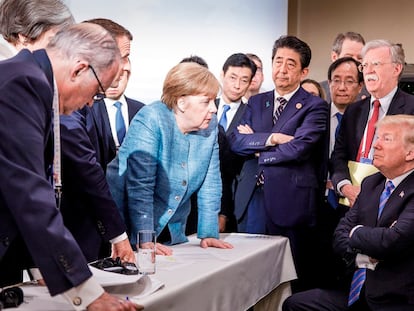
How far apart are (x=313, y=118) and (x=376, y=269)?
0.93m

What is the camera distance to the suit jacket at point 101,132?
7.95 feet

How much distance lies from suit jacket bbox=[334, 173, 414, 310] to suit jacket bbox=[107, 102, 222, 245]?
2.10 feet

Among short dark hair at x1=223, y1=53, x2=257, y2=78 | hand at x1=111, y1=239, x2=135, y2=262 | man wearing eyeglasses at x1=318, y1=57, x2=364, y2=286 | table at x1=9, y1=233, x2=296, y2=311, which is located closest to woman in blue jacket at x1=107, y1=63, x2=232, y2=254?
table at x1=9, y1=233, x2=296, y2=311

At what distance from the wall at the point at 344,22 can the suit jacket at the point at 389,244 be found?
146 inches

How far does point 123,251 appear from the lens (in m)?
2.02

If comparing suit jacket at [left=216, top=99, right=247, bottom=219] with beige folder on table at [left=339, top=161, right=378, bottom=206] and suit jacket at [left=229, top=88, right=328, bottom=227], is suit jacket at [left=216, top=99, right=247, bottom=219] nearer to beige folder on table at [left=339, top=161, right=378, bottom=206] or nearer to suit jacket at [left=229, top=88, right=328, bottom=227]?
suit jacket at [left=229, top=88, right=328, bottom=227]

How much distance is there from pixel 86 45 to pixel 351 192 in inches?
75.7

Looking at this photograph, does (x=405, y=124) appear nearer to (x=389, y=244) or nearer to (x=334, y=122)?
(x=389, y=244)

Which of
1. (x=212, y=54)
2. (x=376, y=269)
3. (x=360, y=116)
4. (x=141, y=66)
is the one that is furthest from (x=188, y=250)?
(x=212, y=54)

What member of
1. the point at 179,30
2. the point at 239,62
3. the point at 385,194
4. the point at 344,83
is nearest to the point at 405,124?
the point at 385,194

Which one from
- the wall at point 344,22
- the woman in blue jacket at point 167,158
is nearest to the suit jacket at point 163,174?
the woman in blue jacket at point 167,158

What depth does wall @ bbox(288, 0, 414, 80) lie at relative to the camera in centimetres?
611

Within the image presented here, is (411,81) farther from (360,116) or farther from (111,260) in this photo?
(111,260)

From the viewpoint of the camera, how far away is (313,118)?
3230 mm
